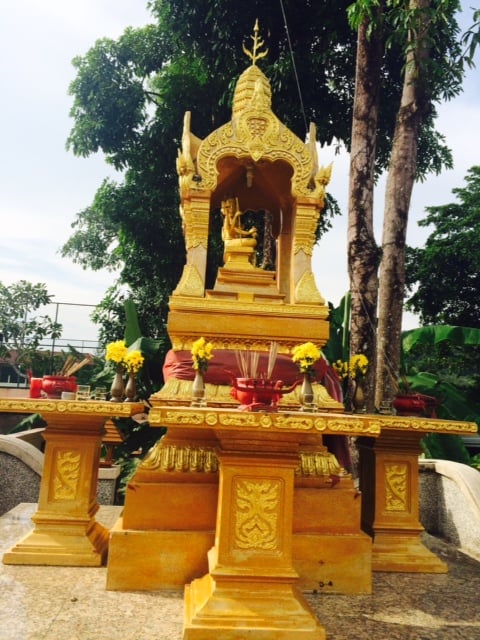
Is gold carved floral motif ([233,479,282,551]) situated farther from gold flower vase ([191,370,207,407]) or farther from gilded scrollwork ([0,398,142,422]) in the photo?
gilded scrollwork ([0,398,142,422])

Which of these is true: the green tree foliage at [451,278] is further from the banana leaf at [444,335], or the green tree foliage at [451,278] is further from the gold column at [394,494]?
the gold column at [394,494]

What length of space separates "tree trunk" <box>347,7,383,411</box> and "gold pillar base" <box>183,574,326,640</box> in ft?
17.5

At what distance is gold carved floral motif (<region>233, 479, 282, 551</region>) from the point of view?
3.74 meters

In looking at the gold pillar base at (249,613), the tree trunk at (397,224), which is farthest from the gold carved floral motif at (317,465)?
the tree trunk at (397,224)

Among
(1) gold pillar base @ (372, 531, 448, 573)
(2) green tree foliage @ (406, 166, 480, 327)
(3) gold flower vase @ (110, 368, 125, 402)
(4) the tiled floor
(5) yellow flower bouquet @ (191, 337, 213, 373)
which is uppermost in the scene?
(2) green tree foliage @ (406, 166, 480, 327)

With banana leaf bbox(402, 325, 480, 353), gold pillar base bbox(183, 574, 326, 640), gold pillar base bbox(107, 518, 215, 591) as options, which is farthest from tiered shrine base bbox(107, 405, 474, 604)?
banana leaf bbox(402, 325, 480, 353)

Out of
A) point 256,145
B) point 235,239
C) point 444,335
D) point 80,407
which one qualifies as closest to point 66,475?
point 80,407

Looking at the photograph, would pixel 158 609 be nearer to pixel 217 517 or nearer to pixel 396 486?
pixel 217 517

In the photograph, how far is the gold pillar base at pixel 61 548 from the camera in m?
4.85

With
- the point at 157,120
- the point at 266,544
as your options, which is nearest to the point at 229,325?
the point at 266,544

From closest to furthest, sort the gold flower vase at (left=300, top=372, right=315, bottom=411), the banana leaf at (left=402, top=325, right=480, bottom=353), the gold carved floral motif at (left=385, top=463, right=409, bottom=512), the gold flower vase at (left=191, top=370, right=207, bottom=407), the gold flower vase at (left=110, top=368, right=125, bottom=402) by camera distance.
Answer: the gold flower vase at (left=300, top=372, right=315, bottom=411)
the gold flower vase at (left=191, top=370, right=207, bottom=407)
the gold flower vase at (left=110, top=368, right=125, bottom=402)
the gold carved floral motif at (left=385, top=463, right=409, bottom=512)
the banana leaf at (left=402, top=325, right=480, bottom=353)

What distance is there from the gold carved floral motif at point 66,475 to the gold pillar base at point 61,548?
0.85 feet

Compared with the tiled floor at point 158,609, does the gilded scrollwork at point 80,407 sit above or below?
above

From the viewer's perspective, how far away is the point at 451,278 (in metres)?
26.9
